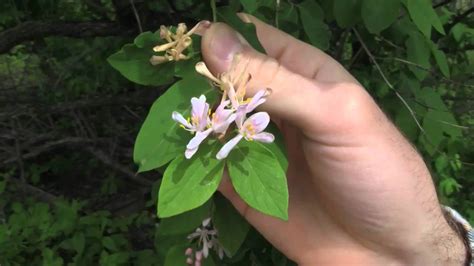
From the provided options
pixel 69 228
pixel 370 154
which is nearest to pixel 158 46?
pixel 370 154

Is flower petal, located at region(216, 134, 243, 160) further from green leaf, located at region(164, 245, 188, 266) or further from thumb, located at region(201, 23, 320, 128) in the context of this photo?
green leaf, located at region(164, 245, 188, 266)

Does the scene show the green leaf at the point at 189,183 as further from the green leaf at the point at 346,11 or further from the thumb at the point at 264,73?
the green leaf at the point at 346,11

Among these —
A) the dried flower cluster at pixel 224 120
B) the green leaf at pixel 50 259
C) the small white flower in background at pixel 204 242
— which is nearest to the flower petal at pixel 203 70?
the dried flower cluster at pixel 224 120

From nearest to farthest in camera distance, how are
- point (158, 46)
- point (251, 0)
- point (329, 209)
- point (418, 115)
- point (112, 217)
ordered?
1. point (158, 46)
2. point (251, 0)
3. point (329, 209)
4. point (418, 115)
5. point (112, 217)

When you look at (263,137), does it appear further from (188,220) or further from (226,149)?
(188,220)

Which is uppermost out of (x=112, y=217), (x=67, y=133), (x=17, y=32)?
(x=17, y=32)

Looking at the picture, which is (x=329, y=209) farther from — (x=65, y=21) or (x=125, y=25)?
(x=65, y=21)
